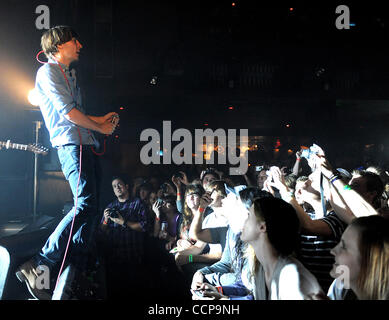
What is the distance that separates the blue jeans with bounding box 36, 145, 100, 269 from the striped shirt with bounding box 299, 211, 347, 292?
1.15 m

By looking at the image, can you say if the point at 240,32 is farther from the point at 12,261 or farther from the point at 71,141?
the point at 12,261

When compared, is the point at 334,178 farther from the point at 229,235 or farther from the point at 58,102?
the point at 58,102

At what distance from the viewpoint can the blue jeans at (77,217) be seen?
1662 millimetres

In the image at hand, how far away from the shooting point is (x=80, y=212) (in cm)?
171

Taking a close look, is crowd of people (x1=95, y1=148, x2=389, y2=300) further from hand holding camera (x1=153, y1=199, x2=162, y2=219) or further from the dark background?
the dark background

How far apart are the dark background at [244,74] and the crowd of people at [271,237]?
2.72 meters

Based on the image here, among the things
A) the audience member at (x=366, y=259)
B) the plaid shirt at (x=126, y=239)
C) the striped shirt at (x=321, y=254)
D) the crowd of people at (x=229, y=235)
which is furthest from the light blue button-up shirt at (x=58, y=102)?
the plaid shirt at (x=126, y=239)

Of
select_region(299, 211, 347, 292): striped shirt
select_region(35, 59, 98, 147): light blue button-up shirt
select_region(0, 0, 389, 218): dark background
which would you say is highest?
select_region(0, 0, 389, 218): dark background

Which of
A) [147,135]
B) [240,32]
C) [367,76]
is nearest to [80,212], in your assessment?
[147,135]

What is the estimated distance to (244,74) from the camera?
272 inches

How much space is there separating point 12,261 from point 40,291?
0.70 feet

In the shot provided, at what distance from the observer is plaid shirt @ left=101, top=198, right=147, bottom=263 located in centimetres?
315

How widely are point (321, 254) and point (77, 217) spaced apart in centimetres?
126

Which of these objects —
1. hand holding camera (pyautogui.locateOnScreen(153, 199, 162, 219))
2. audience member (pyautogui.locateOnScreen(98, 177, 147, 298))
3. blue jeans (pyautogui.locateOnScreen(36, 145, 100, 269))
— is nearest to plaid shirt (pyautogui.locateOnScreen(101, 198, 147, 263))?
audience member (pyautogui.locateOnScreen(98, 177, 147, 298))
